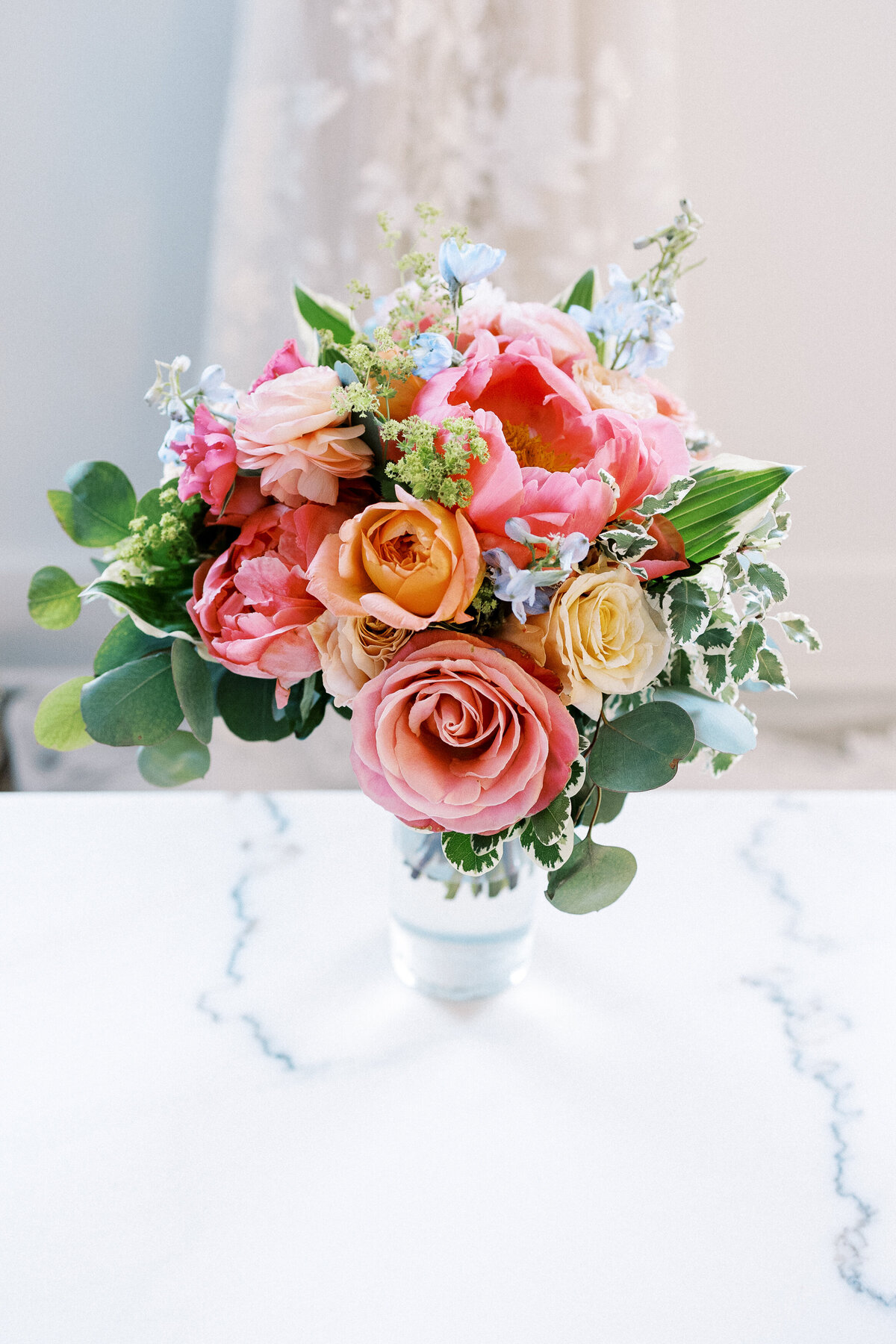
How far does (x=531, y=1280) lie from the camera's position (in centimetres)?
50

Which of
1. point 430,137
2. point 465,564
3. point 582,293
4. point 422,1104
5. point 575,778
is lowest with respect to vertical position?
point 422,1104

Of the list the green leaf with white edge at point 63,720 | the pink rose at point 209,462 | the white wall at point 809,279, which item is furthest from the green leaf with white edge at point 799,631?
the white wall at point 809,279

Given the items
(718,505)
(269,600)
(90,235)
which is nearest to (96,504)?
(269,600)

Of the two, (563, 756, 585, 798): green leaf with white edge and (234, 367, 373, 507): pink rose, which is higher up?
(234, 367, 373, 507): pink rose

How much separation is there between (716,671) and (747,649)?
22mm

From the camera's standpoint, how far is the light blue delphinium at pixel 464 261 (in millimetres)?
516

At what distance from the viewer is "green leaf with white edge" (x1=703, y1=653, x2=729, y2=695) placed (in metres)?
0.56

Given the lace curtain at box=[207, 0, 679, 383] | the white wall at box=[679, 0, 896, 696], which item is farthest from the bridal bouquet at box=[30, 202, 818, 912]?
the white wall at box=[679, 0, 896, 696]

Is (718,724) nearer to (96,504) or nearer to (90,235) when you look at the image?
(96,504)

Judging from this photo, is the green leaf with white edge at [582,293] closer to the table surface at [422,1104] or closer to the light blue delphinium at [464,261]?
the light blue delphinium at [464,261]

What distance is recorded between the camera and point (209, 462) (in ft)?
1.73

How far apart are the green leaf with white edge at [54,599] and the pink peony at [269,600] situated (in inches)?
5.6

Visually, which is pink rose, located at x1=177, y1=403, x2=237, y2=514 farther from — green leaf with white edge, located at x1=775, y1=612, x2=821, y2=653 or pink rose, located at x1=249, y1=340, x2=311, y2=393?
green leaf with white edge, located at x1=775, y1=612, x2=821, y2=653

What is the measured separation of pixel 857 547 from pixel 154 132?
1.51 meters
